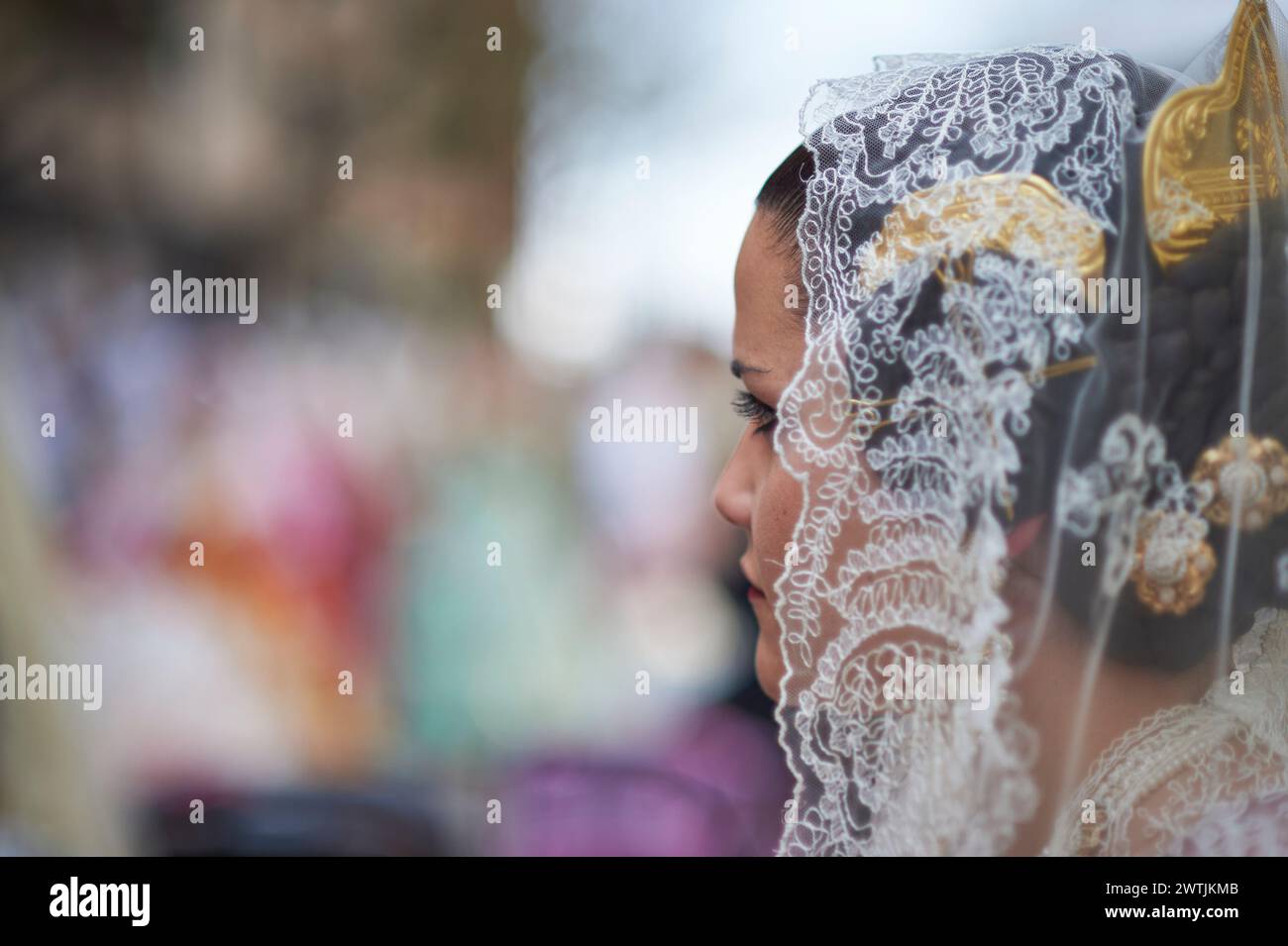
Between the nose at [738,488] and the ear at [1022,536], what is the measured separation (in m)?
0.35

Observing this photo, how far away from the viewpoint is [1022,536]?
37.4 inches

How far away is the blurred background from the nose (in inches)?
15.5

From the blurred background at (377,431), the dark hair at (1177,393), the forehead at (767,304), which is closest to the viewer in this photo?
the dark hair at (1177,393)

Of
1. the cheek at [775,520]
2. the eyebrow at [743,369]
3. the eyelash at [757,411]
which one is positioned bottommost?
the cheek at [775,520]

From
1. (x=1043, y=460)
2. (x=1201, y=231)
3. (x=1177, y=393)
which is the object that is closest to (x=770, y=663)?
(x=1043, y=460)

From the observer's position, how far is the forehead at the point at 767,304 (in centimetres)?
111

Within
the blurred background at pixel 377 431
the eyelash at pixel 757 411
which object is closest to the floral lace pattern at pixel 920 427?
the eyelash at pixel 757 411

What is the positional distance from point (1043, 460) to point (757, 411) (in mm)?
369

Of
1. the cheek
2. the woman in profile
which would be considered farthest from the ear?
the cheek

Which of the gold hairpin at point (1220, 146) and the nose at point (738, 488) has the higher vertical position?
the gold hairpin at point (1220, 146)

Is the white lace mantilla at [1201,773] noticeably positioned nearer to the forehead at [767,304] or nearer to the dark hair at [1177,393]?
the dark hair at [1177,393]
